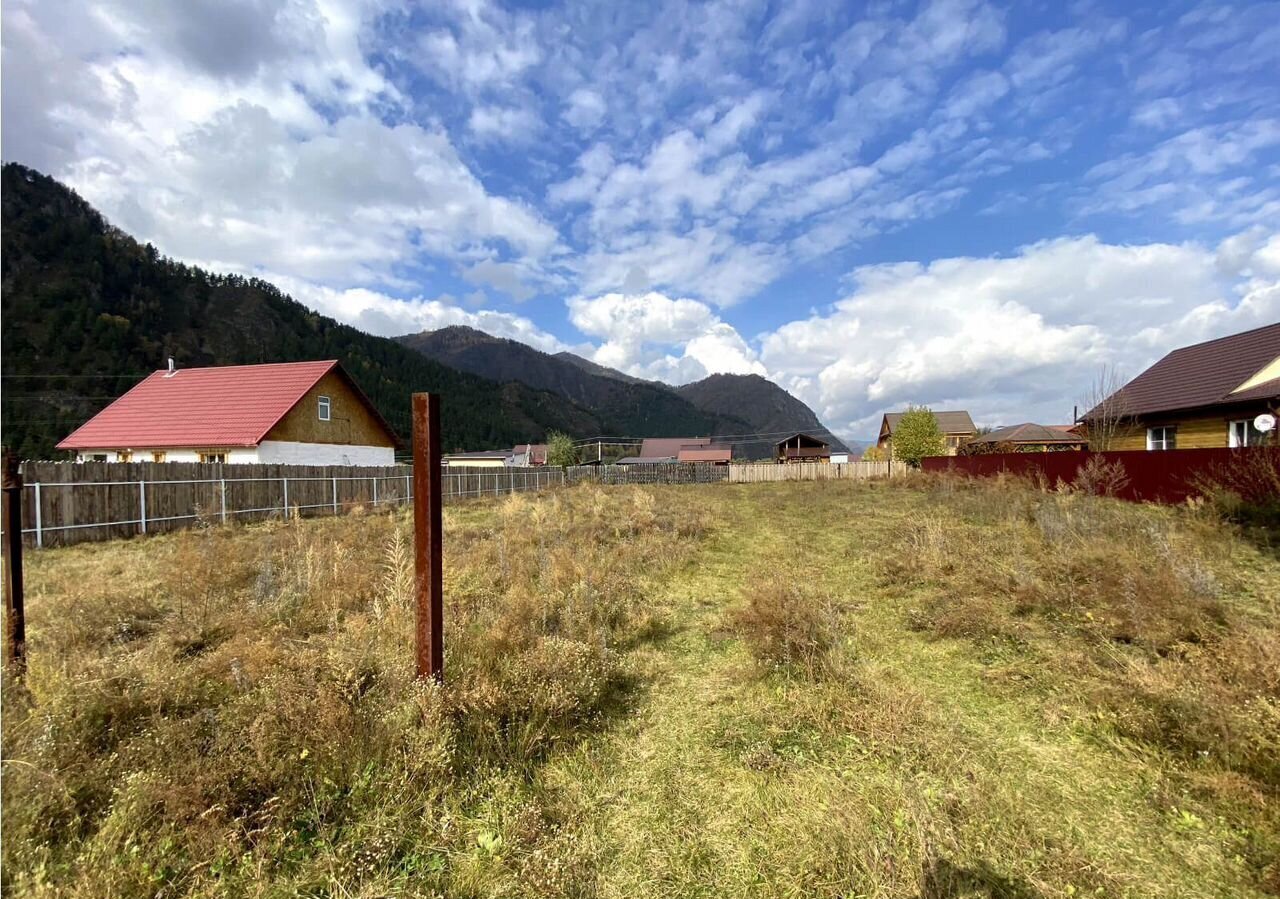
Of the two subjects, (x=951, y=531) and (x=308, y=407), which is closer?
(x=951, y=531)

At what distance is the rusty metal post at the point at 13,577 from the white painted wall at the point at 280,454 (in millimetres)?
18597

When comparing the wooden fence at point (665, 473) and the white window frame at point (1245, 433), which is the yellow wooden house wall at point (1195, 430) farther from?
the wooden fence at point (665, 473)

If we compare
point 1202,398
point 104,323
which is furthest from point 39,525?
point 104,323

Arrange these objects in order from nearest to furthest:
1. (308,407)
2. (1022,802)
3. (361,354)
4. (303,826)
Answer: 1. (303,826)
2. (1022,802)
3. (308,407)
4. (361,354)

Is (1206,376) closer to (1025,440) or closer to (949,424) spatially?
(1025,440)

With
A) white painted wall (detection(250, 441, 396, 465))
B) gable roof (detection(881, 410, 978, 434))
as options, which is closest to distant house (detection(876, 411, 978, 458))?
gable roof (detection(881, 410, 978, 434))

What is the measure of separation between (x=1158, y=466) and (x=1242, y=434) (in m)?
6.34

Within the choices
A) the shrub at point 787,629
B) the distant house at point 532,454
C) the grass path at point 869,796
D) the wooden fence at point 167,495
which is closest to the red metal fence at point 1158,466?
the shrub at point 787,629

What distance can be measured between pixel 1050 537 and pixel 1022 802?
681 cm

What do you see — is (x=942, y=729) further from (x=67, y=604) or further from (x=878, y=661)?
(x=67, y=604)

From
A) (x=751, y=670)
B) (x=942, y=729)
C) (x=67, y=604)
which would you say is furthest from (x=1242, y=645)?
(x=67, y=604)

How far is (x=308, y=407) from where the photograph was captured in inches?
923

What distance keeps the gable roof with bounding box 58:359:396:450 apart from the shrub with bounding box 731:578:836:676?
22.9m

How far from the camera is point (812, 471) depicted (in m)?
42.4
